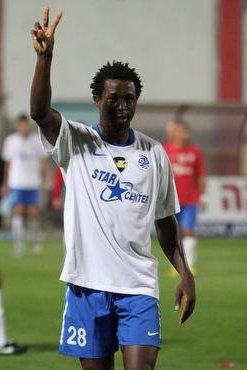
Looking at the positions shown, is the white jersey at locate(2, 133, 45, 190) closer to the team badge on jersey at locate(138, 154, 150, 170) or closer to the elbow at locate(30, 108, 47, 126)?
the team badge on jersey at locate(138, 154, 150, 170)

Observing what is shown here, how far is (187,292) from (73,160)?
0.94 metres

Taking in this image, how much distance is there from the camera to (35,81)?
6031mm

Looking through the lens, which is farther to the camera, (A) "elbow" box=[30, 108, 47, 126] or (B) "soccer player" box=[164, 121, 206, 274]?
(B) "soccer player" box=[164, 121, 206, 274]

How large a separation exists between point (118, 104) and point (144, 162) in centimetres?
35

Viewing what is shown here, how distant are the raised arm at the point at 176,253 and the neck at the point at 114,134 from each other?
557 mm

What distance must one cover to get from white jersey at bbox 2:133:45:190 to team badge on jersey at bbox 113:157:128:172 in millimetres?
15479

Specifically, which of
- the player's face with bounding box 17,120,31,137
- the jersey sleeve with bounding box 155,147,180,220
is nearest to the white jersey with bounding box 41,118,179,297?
the jersey sleeve with bounding box 155,147,180,220

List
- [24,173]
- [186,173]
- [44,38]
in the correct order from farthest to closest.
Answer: [24,173] → [186,173] → [44,38]

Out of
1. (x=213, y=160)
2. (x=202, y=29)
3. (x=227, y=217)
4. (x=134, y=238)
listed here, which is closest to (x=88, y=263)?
(x=134, y=238)

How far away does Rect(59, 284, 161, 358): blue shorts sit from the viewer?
20.5ft

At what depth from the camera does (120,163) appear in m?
6.32

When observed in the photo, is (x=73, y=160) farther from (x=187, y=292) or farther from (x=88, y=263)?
(x=187, y=292)

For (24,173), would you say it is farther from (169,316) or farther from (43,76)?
(43,76)

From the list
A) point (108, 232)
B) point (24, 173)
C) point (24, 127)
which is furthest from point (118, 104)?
point (24, 173)
